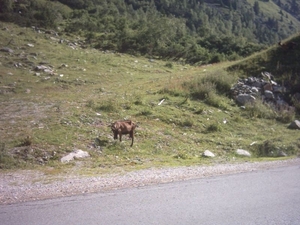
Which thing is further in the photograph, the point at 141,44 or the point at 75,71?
the point at 141,44

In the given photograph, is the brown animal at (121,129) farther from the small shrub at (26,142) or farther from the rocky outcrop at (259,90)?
the rocky outcrop at (259,90)

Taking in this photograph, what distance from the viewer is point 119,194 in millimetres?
6609

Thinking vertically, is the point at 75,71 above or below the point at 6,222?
below

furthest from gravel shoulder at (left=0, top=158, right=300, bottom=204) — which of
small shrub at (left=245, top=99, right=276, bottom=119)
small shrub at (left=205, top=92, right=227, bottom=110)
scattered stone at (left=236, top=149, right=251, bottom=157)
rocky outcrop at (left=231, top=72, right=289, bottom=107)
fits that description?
rocky outcrop at (left=231, top=72, right=289, bottom=107)

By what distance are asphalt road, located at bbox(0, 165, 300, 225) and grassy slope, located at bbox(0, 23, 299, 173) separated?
313 cm

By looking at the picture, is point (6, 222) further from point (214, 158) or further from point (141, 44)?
point (141, 44)

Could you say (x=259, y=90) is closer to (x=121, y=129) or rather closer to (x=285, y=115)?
(x=285, y=115)

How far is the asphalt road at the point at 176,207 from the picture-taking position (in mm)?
5438

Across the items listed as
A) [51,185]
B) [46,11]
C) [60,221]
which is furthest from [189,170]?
[46,11]

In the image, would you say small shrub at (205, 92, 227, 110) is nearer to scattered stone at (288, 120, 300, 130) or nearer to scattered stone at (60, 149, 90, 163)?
scattered stone at (288, 120, 300, 130)

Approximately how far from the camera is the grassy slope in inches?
432

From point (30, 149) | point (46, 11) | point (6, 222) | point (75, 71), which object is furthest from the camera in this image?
point (46, 11)

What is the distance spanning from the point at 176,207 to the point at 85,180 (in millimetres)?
2784

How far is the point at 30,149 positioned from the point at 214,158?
235 inches
